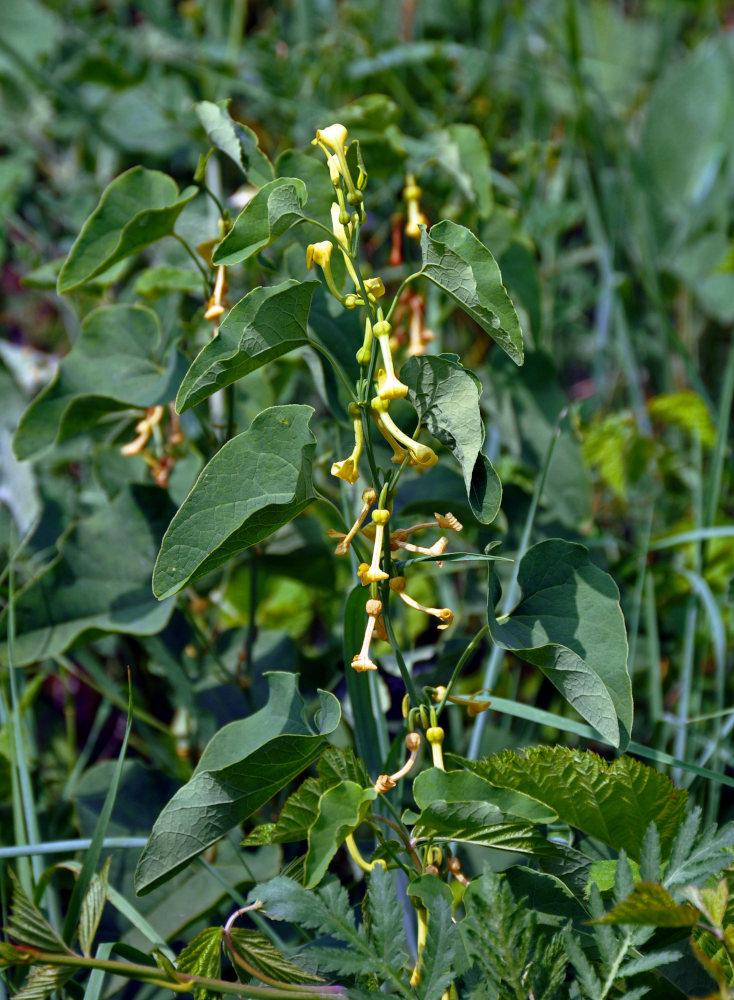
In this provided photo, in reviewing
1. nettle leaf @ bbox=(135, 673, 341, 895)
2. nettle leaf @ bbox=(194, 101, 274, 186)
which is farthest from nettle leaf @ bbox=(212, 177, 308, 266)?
nettle leaf @ bbox=(135, 673, 341, 895)

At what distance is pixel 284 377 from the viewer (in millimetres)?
1201

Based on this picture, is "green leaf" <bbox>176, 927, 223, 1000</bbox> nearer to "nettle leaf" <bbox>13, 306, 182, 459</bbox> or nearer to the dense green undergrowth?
the dense green undergrowth

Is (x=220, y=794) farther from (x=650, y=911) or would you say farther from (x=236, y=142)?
(x=236, y=142)

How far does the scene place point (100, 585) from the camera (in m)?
0.98

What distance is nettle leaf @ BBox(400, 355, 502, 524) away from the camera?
2.13ft

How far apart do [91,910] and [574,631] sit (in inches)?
16.8

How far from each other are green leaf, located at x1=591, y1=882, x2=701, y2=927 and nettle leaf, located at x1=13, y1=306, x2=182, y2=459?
626 millimetres

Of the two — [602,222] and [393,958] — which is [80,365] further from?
[602,222]

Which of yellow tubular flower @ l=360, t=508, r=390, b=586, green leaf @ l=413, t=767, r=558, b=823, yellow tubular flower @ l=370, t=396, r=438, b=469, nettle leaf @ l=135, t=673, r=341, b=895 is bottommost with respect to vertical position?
nettle leaf @ l=135, t=673, r=341, b=895

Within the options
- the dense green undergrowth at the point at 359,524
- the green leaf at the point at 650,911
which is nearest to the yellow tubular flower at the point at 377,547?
the dense green undergrowth at the point at 359,524

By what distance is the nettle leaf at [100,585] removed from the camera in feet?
3.05

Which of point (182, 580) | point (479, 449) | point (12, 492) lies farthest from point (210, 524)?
point (12, 492)

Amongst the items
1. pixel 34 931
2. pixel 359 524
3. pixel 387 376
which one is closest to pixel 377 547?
pixel 359 524

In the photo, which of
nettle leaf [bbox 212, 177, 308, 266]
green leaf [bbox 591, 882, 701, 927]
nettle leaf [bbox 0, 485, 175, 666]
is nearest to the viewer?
green leaf [bbox 591, 882, 701, 927]
